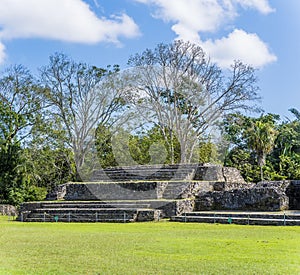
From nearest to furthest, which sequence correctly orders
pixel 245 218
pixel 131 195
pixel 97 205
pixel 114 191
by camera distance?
pixel 245 218, pixel 97 205, pixel 131 195, pixel 114 191

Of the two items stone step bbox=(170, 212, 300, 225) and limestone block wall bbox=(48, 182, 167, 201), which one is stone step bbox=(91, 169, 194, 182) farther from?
stone step bbox=(170, 212, 300, 225)

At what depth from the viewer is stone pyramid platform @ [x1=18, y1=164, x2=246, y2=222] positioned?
48.8 feet

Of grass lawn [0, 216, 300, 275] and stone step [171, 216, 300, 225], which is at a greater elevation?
stone step [171, 216, 300, 225]

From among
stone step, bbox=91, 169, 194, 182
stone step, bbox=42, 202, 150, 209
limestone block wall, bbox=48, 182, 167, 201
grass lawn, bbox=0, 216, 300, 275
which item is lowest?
grass lawn, bbox=0, 216, 300, 275

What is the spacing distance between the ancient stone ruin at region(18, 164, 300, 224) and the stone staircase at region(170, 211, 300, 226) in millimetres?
278

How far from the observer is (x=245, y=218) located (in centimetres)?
1288

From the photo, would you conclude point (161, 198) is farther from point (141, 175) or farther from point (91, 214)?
point (141, 175)

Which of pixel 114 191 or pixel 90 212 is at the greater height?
pixel 114 191

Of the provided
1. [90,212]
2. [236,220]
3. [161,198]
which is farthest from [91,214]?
[236,220]

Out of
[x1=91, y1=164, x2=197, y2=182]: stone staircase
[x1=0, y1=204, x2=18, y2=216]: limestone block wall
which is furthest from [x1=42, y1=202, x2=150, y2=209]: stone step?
[x1=0, y1=204, x2=18, y2=216]: limestone block wall

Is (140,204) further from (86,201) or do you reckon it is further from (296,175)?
(296,175)

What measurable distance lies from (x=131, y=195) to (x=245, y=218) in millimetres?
5491

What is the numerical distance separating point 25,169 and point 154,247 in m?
17.2

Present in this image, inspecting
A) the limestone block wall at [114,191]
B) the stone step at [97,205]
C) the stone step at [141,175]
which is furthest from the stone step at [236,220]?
the stone step at [141,175]
